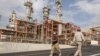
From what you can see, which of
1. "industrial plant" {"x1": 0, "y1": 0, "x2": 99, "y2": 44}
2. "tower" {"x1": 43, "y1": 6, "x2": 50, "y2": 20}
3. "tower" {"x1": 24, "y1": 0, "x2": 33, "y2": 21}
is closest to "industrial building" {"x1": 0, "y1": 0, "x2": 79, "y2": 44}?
"industrial plant" {"x1": 0, "y1": 0, "x2": 99, "y2": 44}

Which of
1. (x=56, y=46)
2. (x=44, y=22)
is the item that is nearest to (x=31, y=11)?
(x=44, y=22)

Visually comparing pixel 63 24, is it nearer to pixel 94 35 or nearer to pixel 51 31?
pixel 51 31

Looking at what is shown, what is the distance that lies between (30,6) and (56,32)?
21.1 m

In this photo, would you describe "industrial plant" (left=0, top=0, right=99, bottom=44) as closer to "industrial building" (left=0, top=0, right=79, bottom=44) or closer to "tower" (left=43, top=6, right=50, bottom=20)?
"industrial building" (left=0, top=0, right=79, bottom=44)

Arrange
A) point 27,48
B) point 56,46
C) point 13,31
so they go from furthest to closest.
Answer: point 13,31, point 27,48, point 56,46

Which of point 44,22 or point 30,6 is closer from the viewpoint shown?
point 44,22

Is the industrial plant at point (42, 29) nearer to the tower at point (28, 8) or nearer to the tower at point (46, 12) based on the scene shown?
the tower at point (28, 8)

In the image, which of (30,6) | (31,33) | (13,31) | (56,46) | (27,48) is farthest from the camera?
(30,6)

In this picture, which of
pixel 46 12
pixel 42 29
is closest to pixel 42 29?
pixel 42 29

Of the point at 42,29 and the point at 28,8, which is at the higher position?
the point at 28,8

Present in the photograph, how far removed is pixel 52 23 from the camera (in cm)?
7288

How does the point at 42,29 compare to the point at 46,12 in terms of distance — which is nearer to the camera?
the point at 42,29

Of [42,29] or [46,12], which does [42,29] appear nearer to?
[42,29]

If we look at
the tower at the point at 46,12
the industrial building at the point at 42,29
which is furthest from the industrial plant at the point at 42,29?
the tower at the point at 46,12
